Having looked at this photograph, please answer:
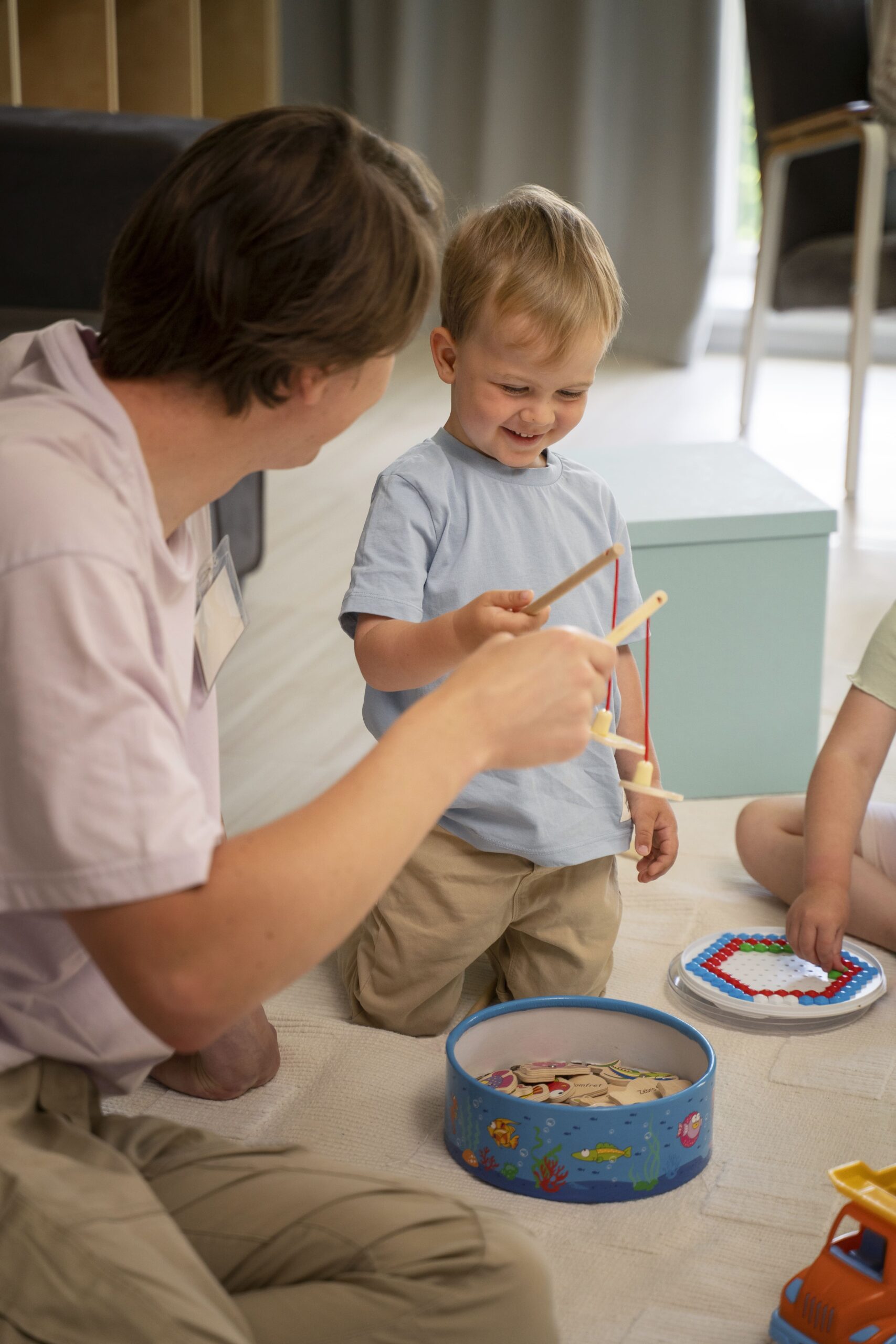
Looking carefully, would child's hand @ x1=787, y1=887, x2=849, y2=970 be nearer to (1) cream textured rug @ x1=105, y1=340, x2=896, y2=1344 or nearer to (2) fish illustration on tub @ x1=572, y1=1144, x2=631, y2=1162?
(1) cream textured rug @ x1=105, y1=340, x2=896, y2=1344

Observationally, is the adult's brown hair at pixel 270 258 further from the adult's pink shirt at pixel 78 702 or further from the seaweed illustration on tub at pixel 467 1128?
the seaweed illustration on tub at pixel 467 1128

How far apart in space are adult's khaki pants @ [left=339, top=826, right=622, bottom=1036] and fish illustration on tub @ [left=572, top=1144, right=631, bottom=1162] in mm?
279

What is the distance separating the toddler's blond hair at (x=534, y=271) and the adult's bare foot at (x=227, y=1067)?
0.59m

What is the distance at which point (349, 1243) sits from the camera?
2.36 feet

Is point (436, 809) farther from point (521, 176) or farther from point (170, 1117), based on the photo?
point (521, 176)

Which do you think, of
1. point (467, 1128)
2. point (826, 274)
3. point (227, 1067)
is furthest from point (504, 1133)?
point (826, 274)

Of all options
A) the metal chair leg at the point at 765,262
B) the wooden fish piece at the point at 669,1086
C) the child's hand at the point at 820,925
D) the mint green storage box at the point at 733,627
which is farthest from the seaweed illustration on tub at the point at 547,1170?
the metal chair leg at the point at 765,262

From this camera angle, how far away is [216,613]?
0.96 meters

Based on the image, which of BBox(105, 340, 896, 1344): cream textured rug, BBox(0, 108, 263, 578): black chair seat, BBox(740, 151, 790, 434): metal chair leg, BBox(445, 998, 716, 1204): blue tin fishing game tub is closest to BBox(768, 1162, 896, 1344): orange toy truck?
BBox(105, 340, 896, 1344): cream textured rug

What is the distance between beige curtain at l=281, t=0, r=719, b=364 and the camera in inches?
158

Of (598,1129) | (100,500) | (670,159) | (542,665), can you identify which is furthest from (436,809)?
(670,159)

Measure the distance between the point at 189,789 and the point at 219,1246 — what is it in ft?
0.86

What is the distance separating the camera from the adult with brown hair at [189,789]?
2.01 ft

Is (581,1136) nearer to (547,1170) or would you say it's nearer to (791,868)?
(547,1170)
